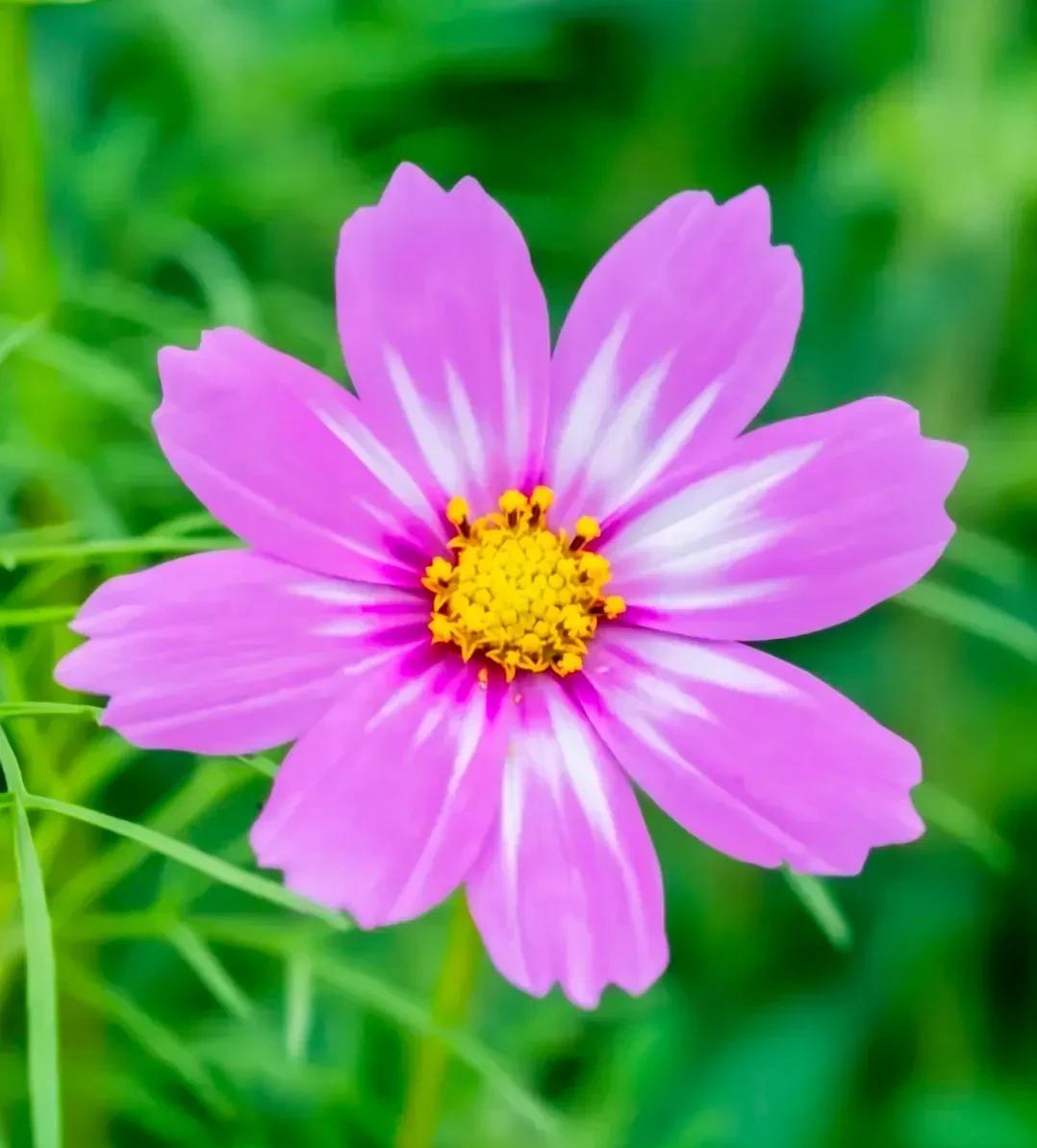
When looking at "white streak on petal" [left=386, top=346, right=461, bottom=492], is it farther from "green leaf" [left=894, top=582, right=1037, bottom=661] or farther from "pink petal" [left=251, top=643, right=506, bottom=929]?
"green leaf" [left=894, top=582, right=1037, bottom=661]

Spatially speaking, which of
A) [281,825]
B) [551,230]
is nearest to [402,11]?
[551,230]

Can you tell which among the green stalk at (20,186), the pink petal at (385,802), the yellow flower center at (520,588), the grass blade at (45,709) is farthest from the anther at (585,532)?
the green stalk at (20,186)

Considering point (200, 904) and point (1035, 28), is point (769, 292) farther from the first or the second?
point (1035, 28)

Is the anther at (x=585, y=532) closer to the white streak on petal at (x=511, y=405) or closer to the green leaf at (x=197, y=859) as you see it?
the white streak on petal at (x=511, y=405)

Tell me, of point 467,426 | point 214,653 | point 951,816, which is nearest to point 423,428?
point 467,426

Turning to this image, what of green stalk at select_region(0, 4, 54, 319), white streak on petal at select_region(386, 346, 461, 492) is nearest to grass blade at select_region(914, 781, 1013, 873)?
white streak on petal at select_region(386, 346, 461, 492)
